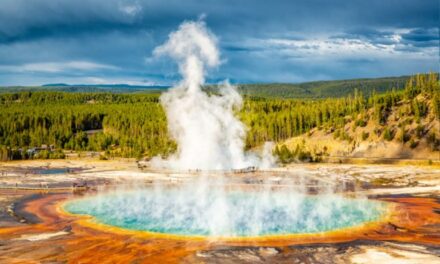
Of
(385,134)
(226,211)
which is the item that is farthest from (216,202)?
(385,134)

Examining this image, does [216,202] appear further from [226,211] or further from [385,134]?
[385,134]

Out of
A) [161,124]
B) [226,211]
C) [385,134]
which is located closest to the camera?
[226,211]

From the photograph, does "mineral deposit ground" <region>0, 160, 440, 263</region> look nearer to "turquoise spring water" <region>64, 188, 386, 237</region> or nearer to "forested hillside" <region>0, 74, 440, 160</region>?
"turquoise spring water" <region>64, 188, 386, 237</region>

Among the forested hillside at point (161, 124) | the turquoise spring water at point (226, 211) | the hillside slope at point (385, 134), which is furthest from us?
the forested hillside at point (161, 124)

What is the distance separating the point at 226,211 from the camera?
34.9m

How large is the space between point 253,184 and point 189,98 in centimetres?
2486

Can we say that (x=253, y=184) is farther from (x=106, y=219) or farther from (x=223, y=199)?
(x=106, y=219)

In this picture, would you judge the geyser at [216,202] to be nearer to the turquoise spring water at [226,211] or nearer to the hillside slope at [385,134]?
the turquoise spring water at [226,211]

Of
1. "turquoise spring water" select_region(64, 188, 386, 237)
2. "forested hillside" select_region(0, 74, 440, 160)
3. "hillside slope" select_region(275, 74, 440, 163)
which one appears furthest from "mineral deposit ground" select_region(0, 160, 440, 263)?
"forested hillside" select_region(0, 74, 440, 160)

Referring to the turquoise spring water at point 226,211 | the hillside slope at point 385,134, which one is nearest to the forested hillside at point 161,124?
the hillside slope at point 385,134

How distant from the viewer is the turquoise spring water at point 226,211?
1141 inches

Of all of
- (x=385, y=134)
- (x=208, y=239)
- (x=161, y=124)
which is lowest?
(x=208, y=239)

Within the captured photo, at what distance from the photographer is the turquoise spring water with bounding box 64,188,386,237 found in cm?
2898

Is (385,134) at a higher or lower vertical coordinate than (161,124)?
lower
